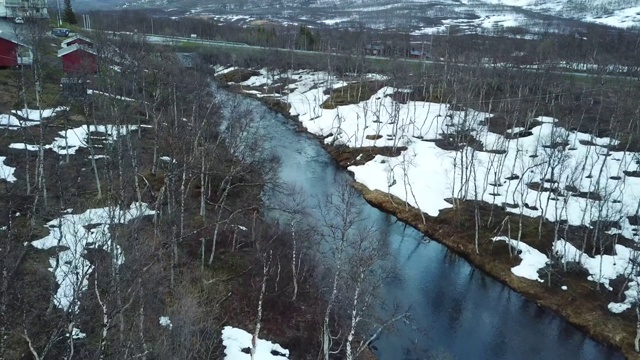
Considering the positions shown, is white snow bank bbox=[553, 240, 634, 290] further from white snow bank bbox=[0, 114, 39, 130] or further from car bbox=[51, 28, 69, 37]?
car bbox=[51, 28, 69, 37]

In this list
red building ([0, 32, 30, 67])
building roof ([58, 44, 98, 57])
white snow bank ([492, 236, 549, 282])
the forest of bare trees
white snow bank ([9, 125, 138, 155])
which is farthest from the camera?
building roof ([58, 44, 98, 57])

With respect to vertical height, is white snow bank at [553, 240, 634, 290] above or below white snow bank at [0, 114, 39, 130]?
below

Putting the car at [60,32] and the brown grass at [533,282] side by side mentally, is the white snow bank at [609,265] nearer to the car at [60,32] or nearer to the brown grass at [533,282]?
the brown grass at [533,282]

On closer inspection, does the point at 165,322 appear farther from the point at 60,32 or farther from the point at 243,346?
the point at 60,32

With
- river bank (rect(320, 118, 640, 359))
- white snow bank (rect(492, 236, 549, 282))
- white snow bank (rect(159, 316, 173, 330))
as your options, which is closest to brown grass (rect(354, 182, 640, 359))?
river bank (rect(320, 118, 640, 359))

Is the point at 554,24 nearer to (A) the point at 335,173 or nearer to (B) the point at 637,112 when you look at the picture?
(B) the point at 637,112

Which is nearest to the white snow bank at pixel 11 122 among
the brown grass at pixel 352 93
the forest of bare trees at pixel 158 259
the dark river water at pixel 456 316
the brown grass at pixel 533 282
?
the forest of bare trees at pixel 158 259
